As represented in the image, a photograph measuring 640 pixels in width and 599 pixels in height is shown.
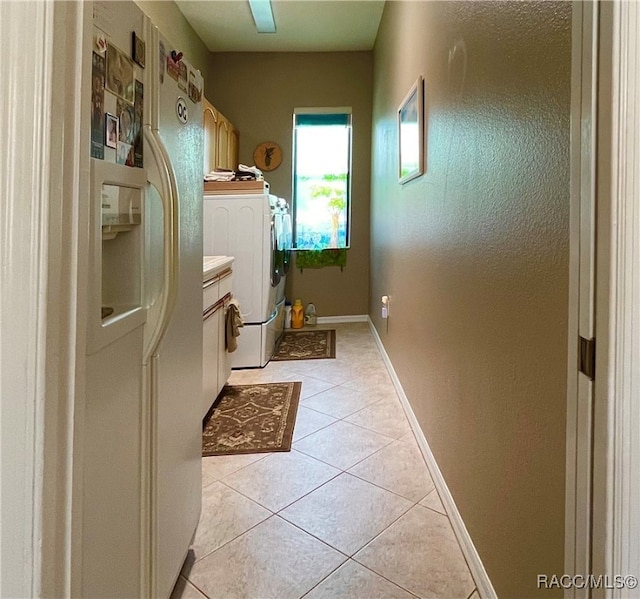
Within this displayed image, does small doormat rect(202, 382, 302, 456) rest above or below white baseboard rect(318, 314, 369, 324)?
below

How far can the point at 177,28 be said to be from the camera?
396 cm

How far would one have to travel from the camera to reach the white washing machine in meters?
3.50

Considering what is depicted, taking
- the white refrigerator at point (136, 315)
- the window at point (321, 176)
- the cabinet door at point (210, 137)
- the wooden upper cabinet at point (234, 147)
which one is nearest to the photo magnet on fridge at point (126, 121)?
the white refrigerator at point (136, 315)

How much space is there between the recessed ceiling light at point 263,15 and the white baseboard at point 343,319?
295 cm

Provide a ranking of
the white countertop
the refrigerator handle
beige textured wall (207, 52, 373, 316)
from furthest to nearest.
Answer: beige textured wall (207, 52, 373, 316) → the white countertop → the refrigerator handle

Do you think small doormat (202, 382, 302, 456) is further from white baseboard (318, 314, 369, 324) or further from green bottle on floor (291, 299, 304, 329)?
white baseboard (318, 314, 369, 324)

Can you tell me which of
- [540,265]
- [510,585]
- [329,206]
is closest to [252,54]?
[329,206]

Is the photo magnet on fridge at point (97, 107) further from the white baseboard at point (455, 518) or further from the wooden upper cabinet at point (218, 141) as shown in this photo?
the wooden upper cabinet at point (218, 141)

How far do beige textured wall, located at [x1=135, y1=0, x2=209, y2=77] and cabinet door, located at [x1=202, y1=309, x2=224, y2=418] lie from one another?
88.1 inches

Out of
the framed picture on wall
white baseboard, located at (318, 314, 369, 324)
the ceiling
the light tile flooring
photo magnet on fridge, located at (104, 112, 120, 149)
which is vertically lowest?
the light tile flooring

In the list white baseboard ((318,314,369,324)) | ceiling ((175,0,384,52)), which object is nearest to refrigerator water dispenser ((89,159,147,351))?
ceiling ((175,0,384,52))

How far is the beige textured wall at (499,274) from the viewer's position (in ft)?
3.04

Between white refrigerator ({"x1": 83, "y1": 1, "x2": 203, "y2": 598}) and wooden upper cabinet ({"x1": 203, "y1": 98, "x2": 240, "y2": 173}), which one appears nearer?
white refrigerator ({"x1": 83, "y1": 1, "x2": 203, "y2": 598})

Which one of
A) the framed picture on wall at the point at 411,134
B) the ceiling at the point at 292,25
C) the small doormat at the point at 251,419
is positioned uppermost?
the ceiling at the point at 292,25
